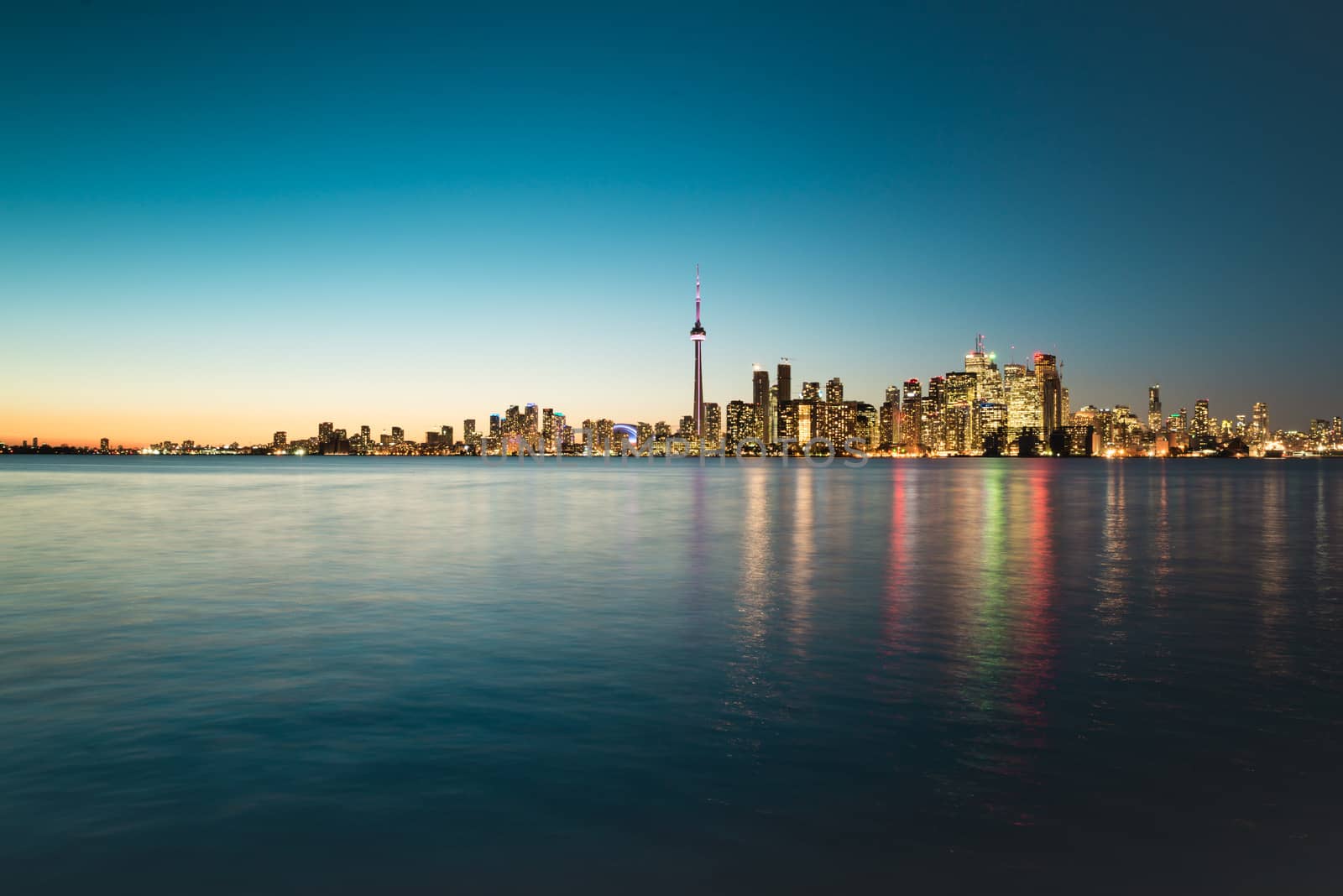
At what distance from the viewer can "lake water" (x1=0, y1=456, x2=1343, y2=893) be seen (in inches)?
277

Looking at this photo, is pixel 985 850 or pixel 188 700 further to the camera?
pixel 188 700

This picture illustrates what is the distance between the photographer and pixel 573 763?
30.1 feet

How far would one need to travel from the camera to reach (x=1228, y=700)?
11.7 metres

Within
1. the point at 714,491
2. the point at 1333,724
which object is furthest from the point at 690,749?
the point at 714,491

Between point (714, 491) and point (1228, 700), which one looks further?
point (714, 491)

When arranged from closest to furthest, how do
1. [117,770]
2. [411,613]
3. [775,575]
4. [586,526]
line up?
Result: 1. [117,770]
2. [411,613]
3. [775,575]
4. [586,526]

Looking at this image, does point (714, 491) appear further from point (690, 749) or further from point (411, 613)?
point (690, 749)

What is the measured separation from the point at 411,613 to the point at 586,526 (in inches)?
966

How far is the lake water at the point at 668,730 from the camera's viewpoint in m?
7.03

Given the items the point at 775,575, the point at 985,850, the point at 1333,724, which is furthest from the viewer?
the point at 775,575

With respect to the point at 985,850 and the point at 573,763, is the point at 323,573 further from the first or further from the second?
the point at 985,850

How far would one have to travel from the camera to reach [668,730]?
1036cm

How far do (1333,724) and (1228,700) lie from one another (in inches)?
50.1

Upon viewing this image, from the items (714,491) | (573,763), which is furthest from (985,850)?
(714,491)
